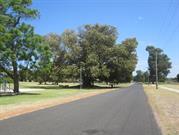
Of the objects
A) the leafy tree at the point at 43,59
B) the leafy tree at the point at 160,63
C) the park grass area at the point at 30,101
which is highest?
the leafy tree at the point at 160,63

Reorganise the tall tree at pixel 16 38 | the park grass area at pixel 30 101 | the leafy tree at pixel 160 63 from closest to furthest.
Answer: the park grass area at pixel 30 101
the tall tree at pixel 16 38
the leafy tree at pixel 160 63

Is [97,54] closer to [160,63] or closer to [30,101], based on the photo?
[30,101]

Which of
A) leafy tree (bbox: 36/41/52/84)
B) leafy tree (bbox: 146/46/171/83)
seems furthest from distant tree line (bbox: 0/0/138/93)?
leafy tree (bbox: 146/46/171/83)

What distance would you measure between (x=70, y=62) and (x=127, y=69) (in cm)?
1275

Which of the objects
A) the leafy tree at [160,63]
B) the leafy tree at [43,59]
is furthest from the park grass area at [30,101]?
the leafy tree at [160,63]

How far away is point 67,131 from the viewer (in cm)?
1273

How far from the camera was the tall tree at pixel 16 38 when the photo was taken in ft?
148

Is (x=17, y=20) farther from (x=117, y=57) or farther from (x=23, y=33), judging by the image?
(x=117, y=57)

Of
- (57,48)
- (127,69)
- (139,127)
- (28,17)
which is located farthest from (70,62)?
(139,127)

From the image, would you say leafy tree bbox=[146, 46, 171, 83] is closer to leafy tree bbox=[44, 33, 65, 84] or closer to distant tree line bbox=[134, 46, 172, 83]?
distant tree line bbox=[134, 46, 172, 83]

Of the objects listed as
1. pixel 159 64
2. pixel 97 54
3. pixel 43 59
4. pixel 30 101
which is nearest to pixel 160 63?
pixel 159 64

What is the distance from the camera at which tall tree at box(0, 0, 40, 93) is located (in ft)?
148

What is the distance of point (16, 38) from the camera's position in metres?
46.3

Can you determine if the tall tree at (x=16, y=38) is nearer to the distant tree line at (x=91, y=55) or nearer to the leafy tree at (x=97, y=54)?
the distant tree line at (x=91, y=55)
